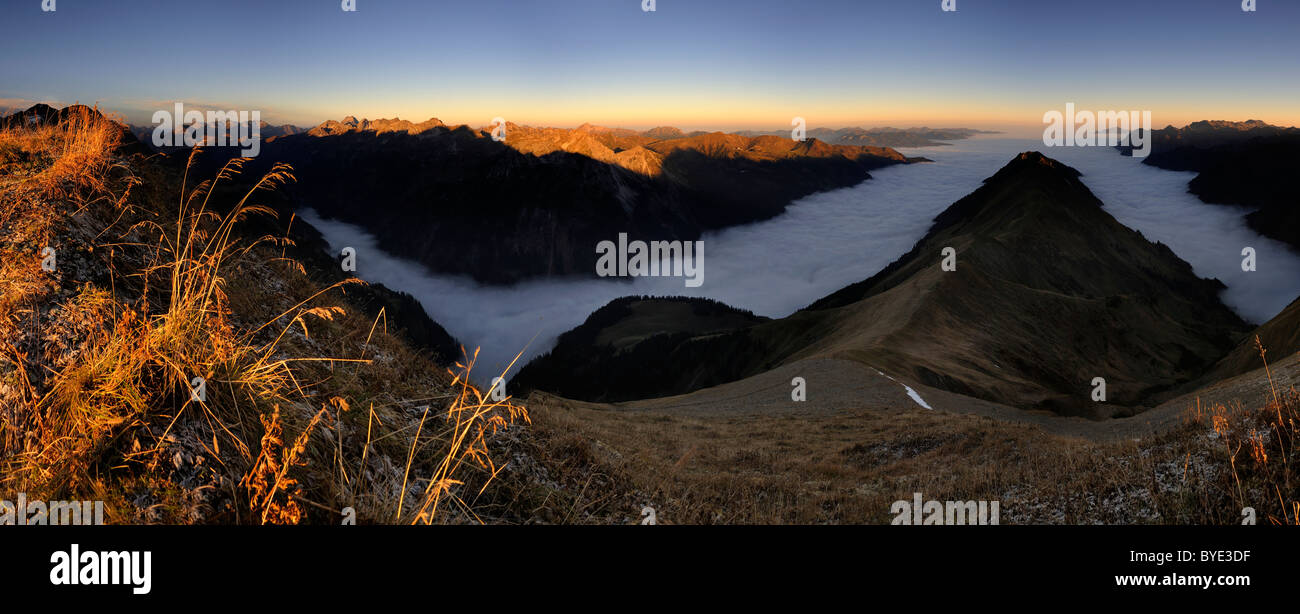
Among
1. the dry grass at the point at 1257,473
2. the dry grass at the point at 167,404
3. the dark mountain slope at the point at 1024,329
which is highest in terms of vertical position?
the dry grass at the point at 167,404

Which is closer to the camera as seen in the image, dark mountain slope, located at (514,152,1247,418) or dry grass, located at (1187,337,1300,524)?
dry grass, located at (1187,337,1300,524)

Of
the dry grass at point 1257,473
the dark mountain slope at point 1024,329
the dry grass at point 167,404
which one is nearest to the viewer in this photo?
the dry grass at point 167,404

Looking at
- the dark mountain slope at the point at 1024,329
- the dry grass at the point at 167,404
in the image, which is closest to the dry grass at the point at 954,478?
the dry grass at the point at 167,404

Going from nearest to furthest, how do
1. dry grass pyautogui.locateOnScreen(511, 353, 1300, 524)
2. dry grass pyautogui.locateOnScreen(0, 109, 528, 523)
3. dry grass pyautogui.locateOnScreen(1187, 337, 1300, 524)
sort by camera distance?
dry grass pyautogui.locateOnScreen(0, 109, 528, 523) → dry grass pyautogui.locateOnScreen(1187, 337, 1300, 524) → dry grass pyautogui.locateOnScreen(511, 353, 1300, 524)

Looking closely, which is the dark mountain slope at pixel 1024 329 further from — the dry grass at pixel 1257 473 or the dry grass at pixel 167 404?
the dry grass at pixel 167 404

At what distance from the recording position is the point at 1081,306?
8306 cm

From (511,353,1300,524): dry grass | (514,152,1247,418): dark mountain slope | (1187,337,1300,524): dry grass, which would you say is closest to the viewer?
(1187,337,1300,524): dry grass

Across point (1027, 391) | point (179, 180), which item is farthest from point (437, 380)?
point (1027, 391)

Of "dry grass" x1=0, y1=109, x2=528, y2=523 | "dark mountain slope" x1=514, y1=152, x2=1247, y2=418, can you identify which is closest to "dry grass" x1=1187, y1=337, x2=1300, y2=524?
"dry grass" x1=0, y1=109, x2=528, y2=523

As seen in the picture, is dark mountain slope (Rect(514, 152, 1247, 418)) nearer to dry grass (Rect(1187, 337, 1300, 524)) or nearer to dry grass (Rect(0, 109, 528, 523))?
dry grass (Rect(1187, 337, 1300, 524))

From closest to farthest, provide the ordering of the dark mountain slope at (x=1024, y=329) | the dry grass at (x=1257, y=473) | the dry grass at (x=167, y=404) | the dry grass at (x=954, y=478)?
the dry grass at (x=167, y=404)
the dry grass at (x=1257, y=473)
the dry grass at (x=954, y=478)
the dark mountain slope at (x=1024, y=329)

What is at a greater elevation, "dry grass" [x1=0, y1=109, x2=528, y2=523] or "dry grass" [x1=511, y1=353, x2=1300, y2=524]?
"dry grass" [x1=0, y1=109, x2=528, y2=523]
